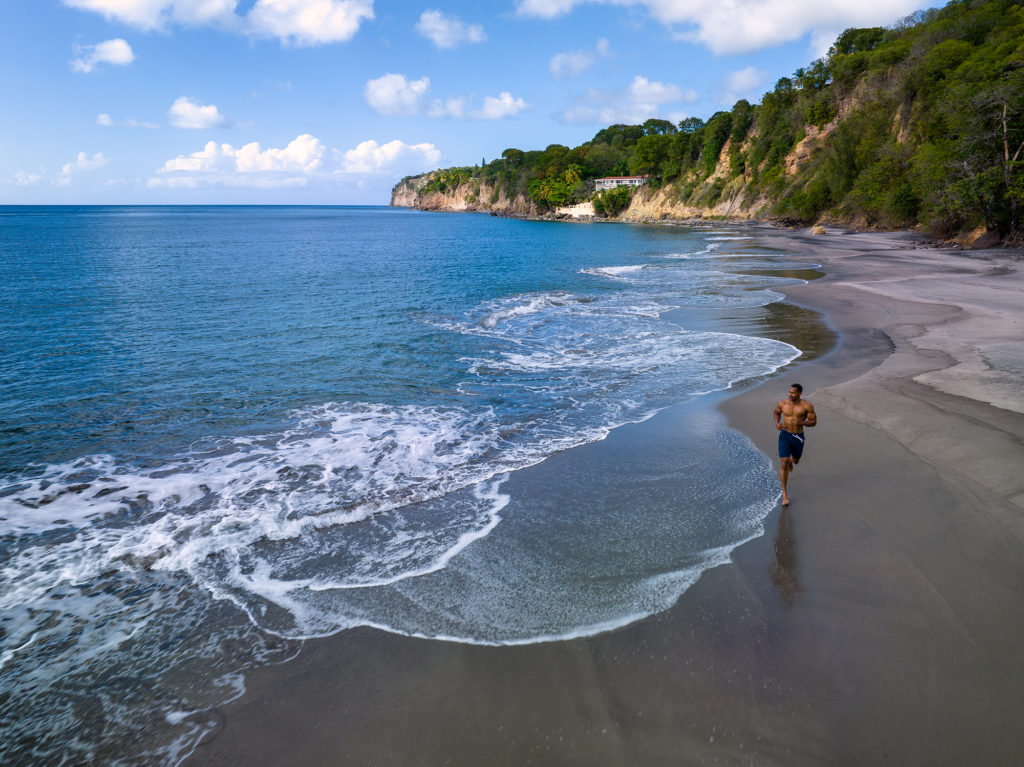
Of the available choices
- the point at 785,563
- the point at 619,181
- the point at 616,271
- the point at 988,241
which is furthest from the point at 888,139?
the point at 619,181

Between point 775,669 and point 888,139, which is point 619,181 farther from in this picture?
point 775,669

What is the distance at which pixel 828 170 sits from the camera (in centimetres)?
5950

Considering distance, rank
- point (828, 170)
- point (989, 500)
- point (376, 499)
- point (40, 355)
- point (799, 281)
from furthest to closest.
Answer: point (828, 170) → point (799, 281) → point (40, 355) → point (376, 499) → point (989, 500)

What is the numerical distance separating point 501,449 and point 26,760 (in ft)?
23.0

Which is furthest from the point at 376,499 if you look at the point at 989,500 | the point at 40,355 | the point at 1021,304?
the point at 1021,304

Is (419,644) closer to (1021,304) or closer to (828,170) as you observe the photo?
(1021,304)

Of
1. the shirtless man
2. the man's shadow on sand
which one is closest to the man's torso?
the shirtless man

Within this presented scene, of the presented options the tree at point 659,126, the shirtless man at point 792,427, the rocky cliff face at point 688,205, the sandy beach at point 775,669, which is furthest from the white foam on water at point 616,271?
the tree at point 659,126

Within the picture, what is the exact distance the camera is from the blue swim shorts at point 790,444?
7.37 m

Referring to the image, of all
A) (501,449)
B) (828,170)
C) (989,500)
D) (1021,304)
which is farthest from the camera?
(828,170)

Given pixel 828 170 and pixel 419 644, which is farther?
pixel 828 170

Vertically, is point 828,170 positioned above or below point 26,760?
above

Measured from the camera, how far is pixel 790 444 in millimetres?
7398

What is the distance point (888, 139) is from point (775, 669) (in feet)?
208
